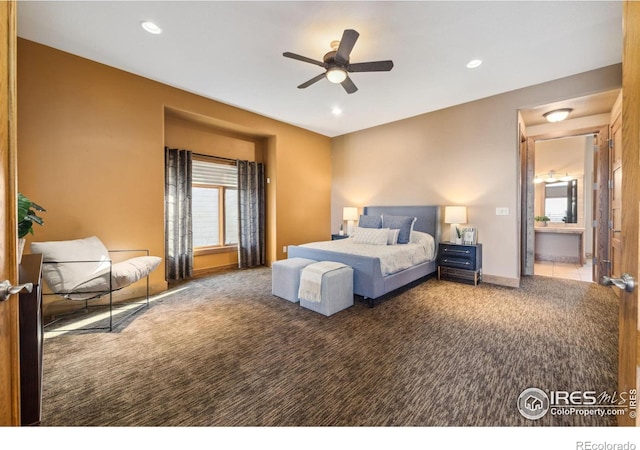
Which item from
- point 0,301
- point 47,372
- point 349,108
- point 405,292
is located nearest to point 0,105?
point 0,301

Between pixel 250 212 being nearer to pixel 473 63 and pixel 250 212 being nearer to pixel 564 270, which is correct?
pixel 473 63

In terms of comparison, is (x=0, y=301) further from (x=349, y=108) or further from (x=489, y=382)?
(x=349, y=108)

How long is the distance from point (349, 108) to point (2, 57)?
14.3ft

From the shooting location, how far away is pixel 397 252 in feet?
11.9

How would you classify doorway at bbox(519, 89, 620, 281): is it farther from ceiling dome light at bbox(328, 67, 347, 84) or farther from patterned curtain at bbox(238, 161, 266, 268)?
patterned curtain at bbox(238, 161, 266, 268)

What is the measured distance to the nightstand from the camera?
13.5ft

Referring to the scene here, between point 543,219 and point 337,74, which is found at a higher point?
point 337,74

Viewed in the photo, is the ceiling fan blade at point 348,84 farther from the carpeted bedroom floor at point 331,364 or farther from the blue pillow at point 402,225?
the carpeted bedroom floor at point 331,364

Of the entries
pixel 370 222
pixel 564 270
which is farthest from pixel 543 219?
pixel 370 222

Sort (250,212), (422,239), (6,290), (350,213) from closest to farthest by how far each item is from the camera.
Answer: (6,290), (422,239), (250,212), (350,213)

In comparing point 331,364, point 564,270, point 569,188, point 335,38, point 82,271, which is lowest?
point 331,364

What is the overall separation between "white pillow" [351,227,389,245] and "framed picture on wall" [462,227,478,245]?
126cm

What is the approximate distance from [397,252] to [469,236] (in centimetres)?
153
